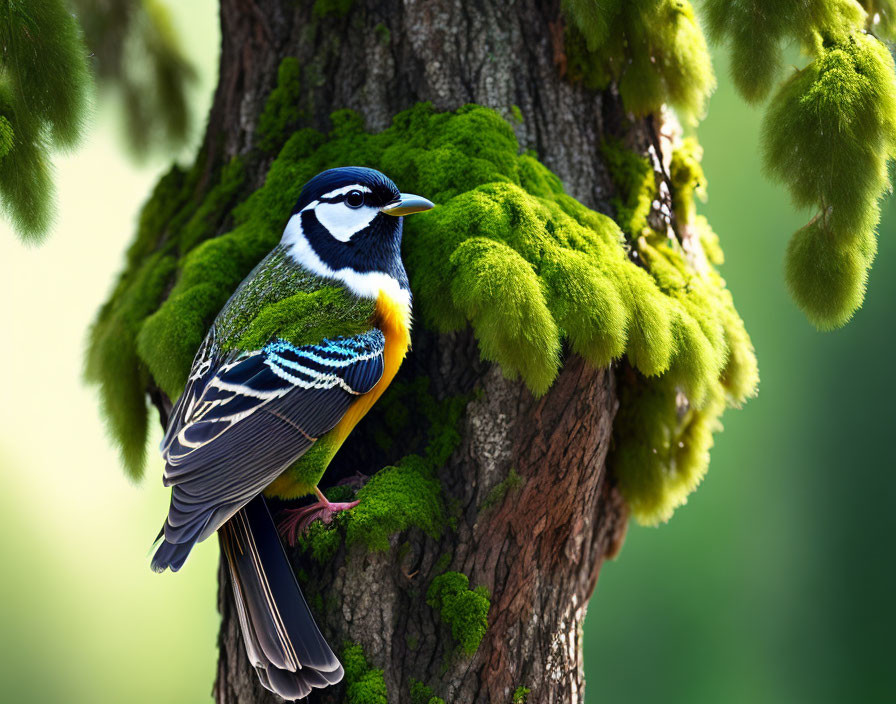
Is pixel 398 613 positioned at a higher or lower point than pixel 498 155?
lower

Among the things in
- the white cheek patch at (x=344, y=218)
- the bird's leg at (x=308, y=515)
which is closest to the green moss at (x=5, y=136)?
the white cheek patch at (x=344, y=218)

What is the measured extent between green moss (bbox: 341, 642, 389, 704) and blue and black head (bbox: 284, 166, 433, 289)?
2.88 feet

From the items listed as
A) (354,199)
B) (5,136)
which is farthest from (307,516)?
(5,136)

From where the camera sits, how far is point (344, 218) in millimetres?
2232

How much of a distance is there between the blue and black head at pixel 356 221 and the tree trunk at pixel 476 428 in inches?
10.1

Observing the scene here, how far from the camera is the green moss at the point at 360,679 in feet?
6.47

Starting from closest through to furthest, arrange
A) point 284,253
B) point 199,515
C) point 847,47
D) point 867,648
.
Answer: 1. point 199,515
2. point 847,47
3. point 284,253
4. point 867,648

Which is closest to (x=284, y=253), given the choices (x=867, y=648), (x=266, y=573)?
(x=266, y=573)

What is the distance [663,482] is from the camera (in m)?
2.60

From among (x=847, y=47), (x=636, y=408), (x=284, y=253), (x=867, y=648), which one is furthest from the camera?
(x=867, y=648)

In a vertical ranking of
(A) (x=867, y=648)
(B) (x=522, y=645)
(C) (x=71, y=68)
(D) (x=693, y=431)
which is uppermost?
(C) (x=71, y=68)

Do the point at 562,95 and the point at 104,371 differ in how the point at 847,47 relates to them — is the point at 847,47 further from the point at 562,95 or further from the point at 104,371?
the point at 104,371

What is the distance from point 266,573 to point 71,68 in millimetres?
1209

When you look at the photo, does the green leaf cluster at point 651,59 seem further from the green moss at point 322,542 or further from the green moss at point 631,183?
the green moss at point 322,542
